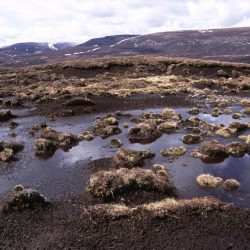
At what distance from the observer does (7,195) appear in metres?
25.2

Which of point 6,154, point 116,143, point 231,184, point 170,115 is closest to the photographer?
point 231,184

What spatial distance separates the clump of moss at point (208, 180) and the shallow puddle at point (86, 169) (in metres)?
0.44

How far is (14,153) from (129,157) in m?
10.4

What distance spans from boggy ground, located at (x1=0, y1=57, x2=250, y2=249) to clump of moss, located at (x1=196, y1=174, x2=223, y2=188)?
7.16 ft

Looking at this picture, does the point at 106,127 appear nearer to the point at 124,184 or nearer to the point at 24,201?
the point at 124,184

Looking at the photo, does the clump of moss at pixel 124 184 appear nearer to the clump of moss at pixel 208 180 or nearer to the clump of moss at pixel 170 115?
the clump of moss at pixel 208 180

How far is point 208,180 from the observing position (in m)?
25.9

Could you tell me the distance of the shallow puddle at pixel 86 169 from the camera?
2527 cm

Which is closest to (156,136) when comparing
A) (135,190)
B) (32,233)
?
(135,190)

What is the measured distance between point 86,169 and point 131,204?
735cm

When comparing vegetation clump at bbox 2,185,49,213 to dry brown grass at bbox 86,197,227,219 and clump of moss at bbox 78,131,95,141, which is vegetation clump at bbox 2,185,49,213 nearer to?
dry brown grass at bbox 86,197,227,219

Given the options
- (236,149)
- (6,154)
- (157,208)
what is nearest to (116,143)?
(6,154)

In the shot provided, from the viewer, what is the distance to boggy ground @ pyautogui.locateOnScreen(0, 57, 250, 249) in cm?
1959

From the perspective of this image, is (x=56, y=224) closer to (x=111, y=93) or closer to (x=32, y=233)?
(x=32, y=233)
